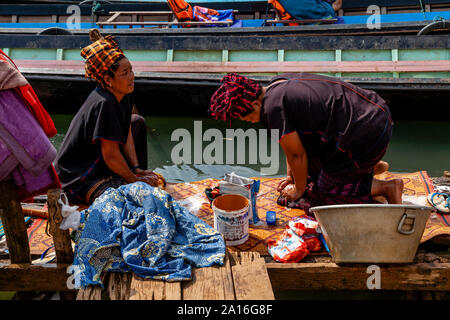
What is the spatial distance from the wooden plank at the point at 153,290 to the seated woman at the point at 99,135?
106 centimetres

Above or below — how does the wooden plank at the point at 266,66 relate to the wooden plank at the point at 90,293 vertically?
above

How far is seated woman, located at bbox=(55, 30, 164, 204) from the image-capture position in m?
2.68

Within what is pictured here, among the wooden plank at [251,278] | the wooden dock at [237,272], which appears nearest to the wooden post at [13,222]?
the wooden dock at [237,272]

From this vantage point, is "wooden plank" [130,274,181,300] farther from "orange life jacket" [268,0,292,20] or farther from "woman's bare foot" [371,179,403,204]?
"orange life jacket" [268,0,292,20]

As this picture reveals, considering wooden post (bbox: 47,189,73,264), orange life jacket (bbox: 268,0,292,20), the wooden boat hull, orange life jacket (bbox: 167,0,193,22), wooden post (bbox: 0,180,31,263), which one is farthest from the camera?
orange life jacket (bbox: 167,0,193,22)

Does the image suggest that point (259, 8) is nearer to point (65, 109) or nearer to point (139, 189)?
point (65, 109)

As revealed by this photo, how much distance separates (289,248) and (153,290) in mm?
885

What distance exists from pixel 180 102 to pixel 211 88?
2.25 feet

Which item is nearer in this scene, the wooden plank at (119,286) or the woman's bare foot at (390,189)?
the wooden plank at (119,286)

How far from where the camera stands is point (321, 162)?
2656mm

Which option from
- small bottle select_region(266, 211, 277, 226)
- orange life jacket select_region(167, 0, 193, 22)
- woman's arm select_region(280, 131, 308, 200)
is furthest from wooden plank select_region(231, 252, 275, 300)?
orange life jacket select_region(167, 0, 193, 22)

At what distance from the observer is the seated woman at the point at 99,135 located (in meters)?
2.68

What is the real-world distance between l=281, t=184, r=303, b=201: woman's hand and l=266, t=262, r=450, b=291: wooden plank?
658mm

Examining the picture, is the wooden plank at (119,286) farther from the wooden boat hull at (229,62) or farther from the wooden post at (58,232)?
the wooden boat hull at (229,62)
